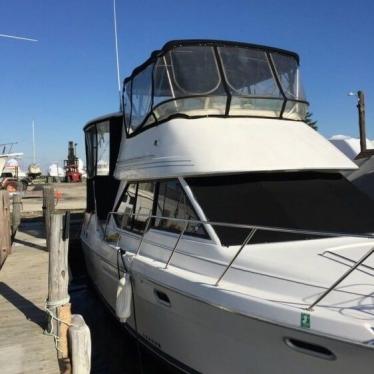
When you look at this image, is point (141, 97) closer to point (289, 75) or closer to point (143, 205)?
point (143, 205)

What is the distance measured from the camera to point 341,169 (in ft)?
18.8

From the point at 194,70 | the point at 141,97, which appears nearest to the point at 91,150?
the point at 141,97

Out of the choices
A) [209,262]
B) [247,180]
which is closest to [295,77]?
[247,180]

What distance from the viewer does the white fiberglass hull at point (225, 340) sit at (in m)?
3.36

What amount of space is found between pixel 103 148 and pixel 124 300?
334 centimetres

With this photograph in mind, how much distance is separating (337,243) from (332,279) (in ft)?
2.84

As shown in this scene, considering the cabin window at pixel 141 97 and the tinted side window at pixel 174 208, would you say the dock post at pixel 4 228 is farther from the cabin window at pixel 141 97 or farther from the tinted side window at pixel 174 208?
the tinted side window at pixel 174 208

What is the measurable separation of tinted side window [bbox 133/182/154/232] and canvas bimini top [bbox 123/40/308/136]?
30.8 inches

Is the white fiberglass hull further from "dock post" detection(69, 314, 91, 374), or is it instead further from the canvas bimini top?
the canvas bimini top

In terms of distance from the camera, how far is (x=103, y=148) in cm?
799

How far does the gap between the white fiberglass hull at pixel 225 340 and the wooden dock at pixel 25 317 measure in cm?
105

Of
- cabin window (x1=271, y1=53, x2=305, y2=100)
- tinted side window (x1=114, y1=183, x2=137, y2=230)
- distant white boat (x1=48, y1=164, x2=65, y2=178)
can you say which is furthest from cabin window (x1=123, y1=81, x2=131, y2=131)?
distant white boat (x1=48, y1=164, x2=65, y2=178)

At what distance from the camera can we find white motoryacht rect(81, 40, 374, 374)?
365cm

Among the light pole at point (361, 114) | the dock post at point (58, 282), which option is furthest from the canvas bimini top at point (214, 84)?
the light pole at point (361, 114)
